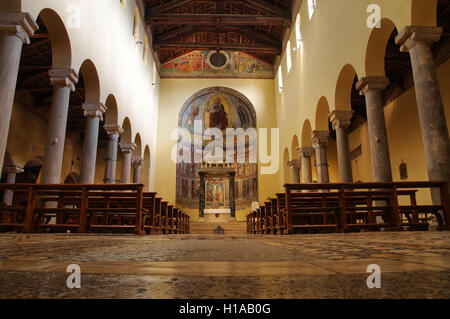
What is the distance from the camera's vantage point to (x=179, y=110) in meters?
19.7

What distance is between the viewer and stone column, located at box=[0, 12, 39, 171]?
5730 millimetres

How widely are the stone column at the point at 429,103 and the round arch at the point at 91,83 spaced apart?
25.6 ft

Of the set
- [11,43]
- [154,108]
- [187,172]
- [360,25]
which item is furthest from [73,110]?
[360,25]

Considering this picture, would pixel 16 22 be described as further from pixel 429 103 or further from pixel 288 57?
pixel 288 57

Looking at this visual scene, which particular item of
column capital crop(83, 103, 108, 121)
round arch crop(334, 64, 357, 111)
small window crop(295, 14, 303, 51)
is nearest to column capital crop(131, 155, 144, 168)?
column capital crop(83, 103, 108, 121)

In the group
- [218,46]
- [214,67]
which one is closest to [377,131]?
[218,46]

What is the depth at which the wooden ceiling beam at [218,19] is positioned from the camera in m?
16.1

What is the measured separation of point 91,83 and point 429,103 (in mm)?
8583

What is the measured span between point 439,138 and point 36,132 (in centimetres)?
1494

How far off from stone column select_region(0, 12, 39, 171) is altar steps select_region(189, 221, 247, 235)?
11.5 meters
